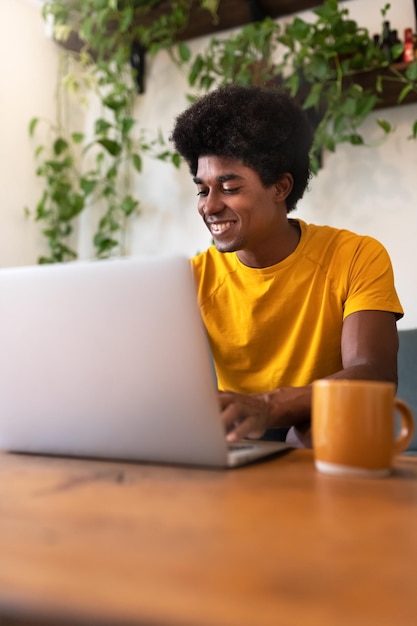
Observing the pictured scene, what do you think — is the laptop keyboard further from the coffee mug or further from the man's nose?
the man's nose

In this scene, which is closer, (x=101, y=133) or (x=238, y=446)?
(x=238, y=446)

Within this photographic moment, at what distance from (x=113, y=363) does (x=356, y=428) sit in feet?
0.85

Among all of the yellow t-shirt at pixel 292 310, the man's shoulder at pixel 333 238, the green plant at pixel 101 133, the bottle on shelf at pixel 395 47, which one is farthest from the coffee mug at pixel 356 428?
the green plant at pixel 101 133

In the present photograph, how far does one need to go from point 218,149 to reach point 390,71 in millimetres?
1006

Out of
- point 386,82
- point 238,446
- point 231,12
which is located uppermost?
point 231,12

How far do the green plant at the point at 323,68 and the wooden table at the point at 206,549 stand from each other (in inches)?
70.8

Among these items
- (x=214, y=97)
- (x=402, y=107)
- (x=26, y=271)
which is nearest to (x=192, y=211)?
(x=402, y=107)

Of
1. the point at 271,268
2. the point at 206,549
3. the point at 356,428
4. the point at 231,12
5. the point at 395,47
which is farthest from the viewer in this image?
the point at 231,12

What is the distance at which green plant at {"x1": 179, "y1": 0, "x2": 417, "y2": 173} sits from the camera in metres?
2.23

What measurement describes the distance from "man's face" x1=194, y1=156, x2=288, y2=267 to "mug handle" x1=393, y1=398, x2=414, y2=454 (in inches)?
32.7

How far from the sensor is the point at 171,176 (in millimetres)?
2793

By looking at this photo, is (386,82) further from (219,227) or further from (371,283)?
(371,283)

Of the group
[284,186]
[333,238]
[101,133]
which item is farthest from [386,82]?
[101,133]

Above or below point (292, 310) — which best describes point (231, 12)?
above
